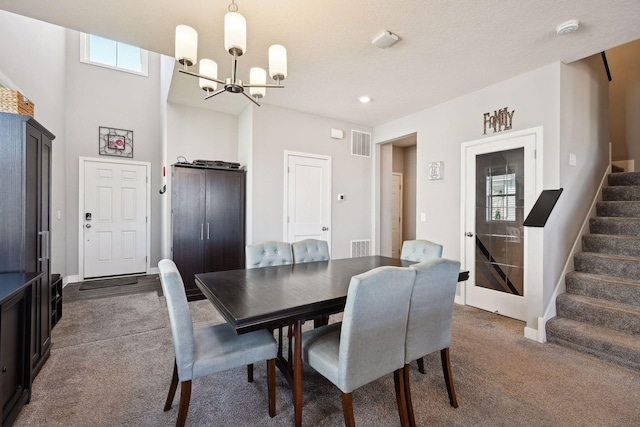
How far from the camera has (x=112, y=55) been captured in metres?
5.24

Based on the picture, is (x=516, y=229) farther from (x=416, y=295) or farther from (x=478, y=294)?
(x=416, y=295)

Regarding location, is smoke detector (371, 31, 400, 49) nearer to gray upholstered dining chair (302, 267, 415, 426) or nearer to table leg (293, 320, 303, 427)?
gray upholstered dining chair (302, 267, 415, 426)

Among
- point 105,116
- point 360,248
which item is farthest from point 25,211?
point 360,248

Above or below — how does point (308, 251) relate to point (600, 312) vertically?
above

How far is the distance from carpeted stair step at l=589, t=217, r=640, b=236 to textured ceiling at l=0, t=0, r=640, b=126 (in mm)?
1863

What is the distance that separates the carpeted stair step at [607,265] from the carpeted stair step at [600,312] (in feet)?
1.12

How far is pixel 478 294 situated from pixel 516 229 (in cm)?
94

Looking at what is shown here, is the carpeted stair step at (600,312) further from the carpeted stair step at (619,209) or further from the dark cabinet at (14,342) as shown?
the dark cabinet at (14,342)

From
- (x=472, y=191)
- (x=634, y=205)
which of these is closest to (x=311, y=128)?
(x=472, y=191)

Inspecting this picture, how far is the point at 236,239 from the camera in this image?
14.0 ft

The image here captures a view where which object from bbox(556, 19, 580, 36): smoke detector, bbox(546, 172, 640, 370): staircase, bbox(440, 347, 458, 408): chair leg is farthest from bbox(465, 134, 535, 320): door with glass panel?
bbox(440, 347, 458, 408): chair leg

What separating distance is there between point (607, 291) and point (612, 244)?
622 mm

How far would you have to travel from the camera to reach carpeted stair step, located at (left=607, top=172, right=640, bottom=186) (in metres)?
3.65

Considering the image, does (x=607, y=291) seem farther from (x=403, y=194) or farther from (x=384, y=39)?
(x=403, y=194)
